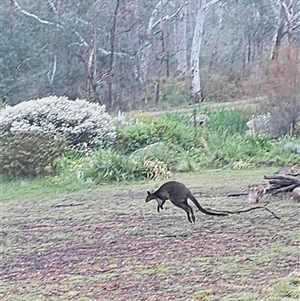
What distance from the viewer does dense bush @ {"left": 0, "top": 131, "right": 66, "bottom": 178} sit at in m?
7.71

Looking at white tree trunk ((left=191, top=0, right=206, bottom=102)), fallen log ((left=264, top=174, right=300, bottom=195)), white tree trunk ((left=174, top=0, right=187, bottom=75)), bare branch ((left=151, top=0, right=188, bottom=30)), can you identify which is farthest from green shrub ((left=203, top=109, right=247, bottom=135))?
bare branch ((left=151, top=0, right=188, bottom=30))

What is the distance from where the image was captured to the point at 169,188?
500 cm

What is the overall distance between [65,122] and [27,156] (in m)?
1.06

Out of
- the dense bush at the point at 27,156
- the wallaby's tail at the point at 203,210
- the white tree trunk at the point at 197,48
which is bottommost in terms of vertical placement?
the wallaby's tail at the point at 203,210

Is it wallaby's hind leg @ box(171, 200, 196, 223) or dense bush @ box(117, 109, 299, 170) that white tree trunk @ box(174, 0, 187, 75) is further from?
wallaby's hind leg @ box(171, 200, 196, 223)

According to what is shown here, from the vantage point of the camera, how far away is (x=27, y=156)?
7.71 meters

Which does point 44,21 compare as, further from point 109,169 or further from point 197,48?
point 109,169

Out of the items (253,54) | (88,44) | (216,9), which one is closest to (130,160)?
(88,44)

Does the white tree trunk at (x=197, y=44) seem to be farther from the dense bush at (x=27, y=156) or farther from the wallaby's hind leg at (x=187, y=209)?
the wallaby's hind leg at (x=187, y=209)

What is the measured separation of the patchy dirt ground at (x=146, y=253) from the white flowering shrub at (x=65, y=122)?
255 centimetres

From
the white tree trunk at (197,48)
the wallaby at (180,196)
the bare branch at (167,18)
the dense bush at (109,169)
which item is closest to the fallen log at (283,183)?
the wallaby at (180,196)

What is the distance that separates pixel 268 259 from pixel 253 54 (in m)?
11.7

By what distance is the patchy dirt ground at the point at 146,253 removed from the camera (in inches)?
130

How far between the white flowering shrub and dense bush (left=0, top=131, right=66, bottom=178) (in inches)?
19.3
